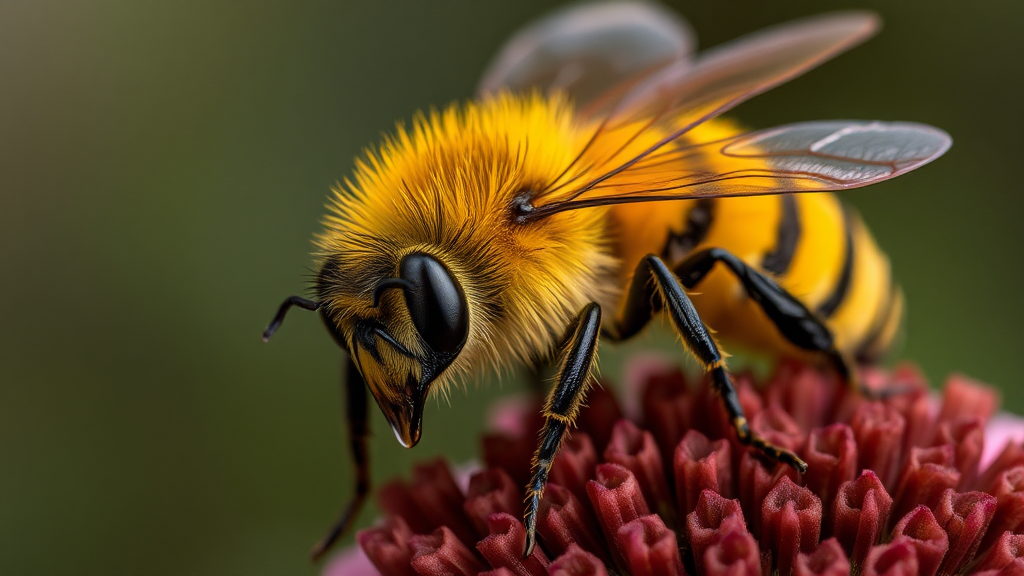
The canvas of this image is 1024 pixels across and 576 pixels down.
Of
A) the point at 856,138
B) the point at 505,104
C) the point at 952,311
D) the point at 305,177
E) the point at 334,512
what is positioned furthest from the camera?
the point at 305,177

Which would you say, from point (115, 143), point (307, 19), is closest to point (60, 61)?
point (115, 143)

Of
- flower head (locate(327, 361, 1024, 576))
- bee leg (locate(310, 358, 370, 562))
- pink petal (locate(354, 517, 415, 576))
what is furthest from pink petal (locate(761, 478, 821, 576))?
bee leg (locate(310, 358, 370, 562))

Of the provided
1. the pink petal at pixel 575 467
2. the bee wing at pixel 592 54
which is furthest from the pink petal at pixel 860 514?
the bee wing at pixel 592 54

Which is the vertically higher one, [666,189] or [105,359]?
[666,189]

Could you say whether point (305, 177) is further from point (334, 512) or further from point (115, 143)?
point (334, 512)

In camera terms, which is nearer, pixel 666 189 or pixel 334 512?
pixel 666 189

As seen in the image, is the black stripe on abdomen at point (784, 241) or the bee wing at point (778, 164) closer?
the bee wing at point (778, 164)

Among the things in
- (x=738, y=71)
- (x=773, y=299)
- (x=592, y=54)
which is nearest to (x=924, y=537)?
(x=773, y=299)

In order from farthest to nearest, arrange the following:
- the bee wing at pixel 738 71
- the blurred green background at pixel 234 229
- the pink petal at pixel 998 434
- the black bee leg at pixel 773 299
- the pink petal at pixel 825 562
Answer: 1. the blurred green background at pixel 234 229
2. the pink petal at pixel 998 434
3. the bee wing at pixel 738 71
4. the black bee leg at pixel 773 299
5. the pink petal at pixel 825 562

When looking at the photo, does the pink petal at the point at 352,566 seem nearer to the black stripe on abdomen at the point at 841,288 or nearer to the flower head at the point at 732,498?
the flower head at the point at 732,498
